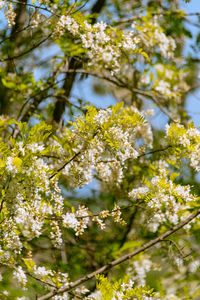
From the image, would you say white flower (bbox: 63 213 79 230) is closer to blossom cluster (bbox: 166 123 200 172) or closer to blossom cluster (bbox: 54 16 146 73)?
blossom cluster (bbox: 166 123 200 172)

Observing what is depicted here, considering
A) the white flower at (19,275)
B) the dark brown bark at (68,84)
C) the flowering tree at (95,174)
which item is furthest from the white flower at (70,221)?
the dark brown bark at (68,84)

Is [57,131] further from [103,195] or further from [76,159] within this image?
[76,159]

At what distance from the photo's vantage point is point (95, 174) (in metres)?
1.97

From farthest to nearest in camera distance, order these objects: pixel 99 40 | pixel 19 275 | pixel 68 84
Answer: pixel 68 84
pixel 99 40
pixel 19 275

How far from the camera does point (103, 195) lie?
2457 millimetres

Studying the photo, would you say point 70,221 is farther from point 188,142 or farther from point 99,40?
point 99,40

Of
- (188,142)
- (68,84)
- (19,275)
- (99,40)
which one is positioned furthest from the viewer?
(68,84)

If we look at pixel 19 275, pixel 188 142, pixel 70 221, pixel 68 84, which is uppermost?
pixel 68 84

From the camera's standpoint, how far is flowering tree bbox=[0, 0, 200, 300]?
1.40 metres

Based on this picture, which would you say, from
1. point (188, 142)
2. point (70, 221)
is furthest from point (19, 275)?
point (188, 142)

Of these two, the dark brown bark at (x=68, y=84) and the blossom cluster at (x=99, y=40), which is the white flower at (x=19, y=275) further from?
the dark brown bark at (x=68, y=84)

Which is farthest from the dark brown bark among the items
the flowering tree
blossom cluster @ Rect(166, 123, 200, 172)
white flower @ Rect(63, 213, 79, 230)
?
white flower @ Rect(63, 213, 79, 230)

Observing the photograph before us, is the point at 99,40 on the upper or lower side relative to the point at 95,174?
upper

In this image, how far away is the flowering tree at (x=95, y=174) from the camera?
1.40 metres
